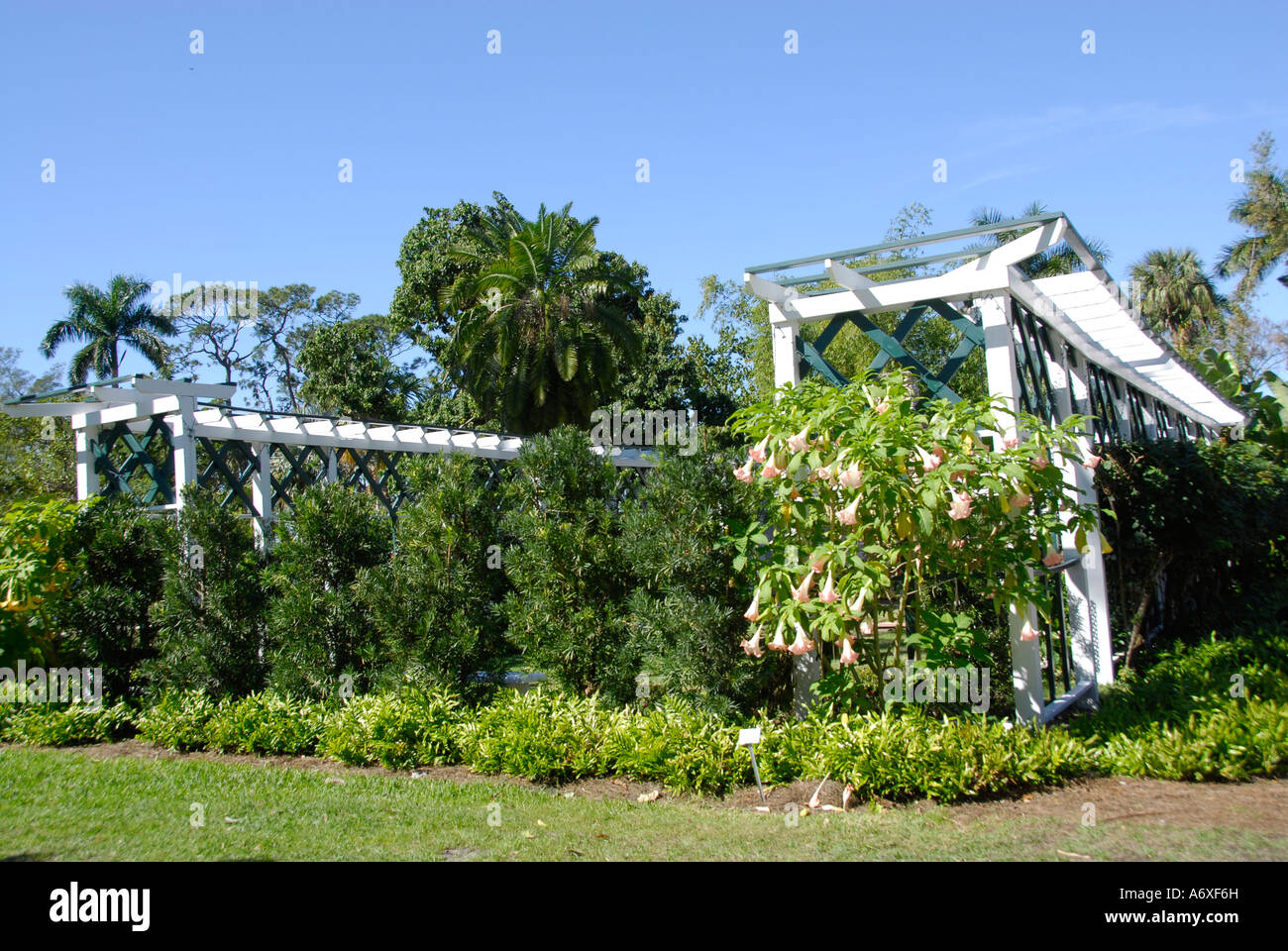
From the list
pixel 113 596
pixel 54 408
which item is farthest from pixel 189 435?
pixel 113 596

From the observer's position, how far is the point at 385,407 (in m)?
32.0

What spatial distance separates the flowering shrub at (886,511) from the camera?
5062mm

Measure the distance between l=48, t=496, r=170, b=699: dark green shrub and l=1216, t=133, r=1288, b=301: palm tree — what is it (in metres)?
36.8

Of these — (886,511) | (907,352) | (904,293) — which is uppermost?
(904,293)

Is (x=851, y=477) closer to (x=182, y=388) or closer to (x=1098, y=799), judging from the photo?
(x=1098, y=799)

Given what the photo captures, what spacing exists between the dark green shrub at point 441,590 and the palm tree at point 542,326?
1518 centimetres

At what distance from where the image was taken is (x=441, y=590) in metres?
6.90

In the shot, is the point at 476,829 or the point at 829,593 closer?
the point at 476,829

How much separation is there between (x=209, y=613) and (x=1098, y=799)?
6.61 metres

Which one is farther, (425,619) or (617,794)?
(425,619)

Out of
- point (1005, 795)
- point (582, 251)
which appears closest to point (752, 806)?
point (1005, 795)
